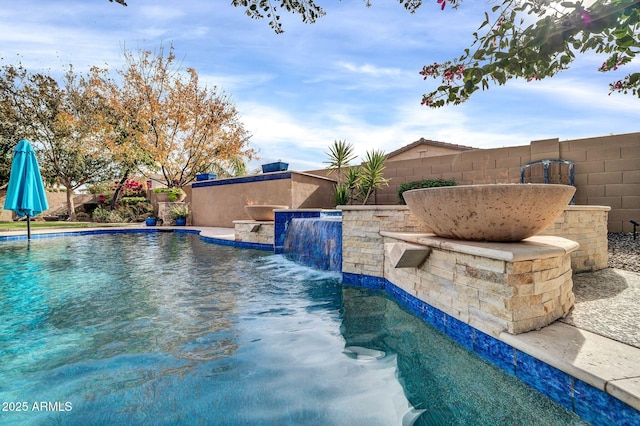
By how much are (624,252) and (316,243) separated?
5.13 m

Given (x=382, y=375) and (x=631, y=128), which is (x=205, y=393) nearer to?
(x=382, y=375)

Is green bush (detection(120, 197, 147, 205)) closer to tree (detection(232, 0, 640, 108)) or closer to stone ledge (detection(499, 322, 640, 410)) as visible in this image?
tree (detection(232, 0, 640, 108))

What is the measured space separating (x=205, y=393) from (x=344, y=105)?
771cm

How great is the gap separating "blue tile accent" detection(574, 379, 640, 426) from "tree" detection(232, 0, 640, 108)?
1.79 meters

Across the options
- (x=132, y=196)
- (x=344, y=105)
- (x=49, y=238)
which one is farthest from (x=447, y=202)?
(x=132, y=196)

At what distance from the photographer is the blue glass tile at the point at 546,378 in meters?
1.55

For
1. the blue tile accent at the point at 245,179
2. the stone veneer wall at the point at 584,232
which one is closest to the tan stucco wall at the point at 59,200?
the blue tile accent at the point at 245,179

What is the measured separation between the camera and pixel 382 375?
211cm

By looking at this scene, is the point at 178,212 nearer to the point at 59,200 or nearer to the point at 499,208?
the point at 59,200

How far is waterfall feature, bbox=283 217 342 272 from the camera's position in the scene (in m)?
5.21

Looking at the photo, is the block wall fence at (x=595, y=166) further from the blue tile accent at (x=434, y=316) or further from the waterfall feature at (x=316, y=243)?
the blue tile accent at (x=434, y=316)

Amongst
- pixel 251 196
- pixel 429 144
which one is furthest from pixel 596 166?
pixel 251 196

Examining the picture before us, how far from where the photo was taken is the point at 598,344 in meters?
1.77

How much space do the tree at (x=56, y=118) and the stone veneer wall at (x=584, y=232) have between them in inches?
747
